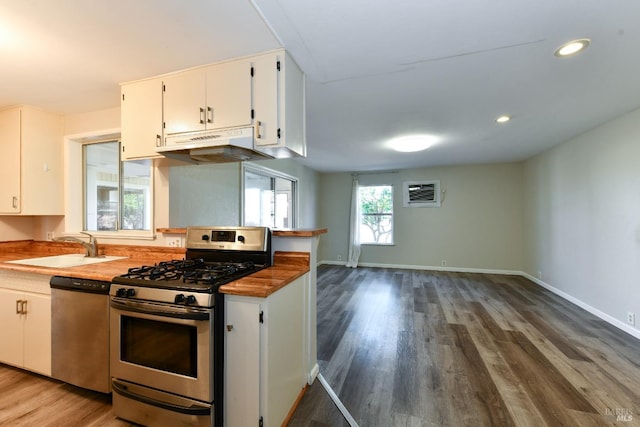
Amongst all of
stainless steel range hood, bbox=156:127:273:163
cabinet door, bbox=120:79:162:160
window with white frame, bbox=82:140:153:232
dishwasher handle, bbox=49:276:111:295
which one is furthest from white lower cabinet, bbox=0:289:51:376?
stainless steel range hood, bbox=156:127:273:163

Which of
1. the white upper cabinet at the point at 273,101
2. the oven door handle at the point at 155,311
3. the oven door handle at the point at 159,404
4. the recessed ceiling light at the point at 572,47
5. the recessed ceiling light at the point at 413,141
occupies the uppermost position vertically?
the recessed ceiling light at the point at 572,47

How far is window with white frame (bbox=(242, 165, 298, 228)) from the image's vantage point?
4.02m

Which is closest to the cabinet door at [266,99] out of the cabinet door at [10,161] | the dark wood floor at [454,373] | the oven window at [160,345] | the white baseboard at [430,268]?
the oven window at [160,345]

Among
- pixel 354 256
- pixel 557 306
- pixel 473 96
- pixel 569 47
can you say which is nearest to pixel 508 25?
pixel 569 47

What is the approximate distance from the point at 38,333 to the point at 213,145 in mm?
1959

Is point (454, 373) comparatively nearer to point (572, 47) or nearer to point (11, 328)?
point (572, 47)

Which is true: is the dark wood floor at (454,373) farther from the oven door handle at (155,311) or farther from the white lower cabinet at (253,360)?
the oven door handle at (155,311)

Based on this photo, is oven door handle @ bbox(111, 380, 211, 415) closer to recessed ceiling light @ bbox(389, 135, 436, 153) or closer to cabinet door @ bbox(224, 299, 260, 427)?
cabinet door @ bbox(224, 299, 260, 427)

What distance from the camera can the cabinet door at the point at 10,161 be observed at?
8.34ft

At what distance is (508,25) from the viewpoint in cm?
153

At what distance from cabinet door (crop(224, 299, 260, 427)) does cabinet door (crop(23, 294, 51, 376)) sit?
5.09ft

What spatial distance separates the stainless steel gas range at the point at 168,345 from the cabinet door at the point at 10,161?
6.61ft

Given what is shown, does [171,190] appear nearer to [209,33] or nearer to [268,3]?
[209,33]

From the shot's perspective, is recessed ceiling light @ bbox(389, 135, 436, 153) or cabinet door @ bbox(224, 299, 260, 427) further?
recessed ceiling light @ bbox(389, 135, 436, 153)
